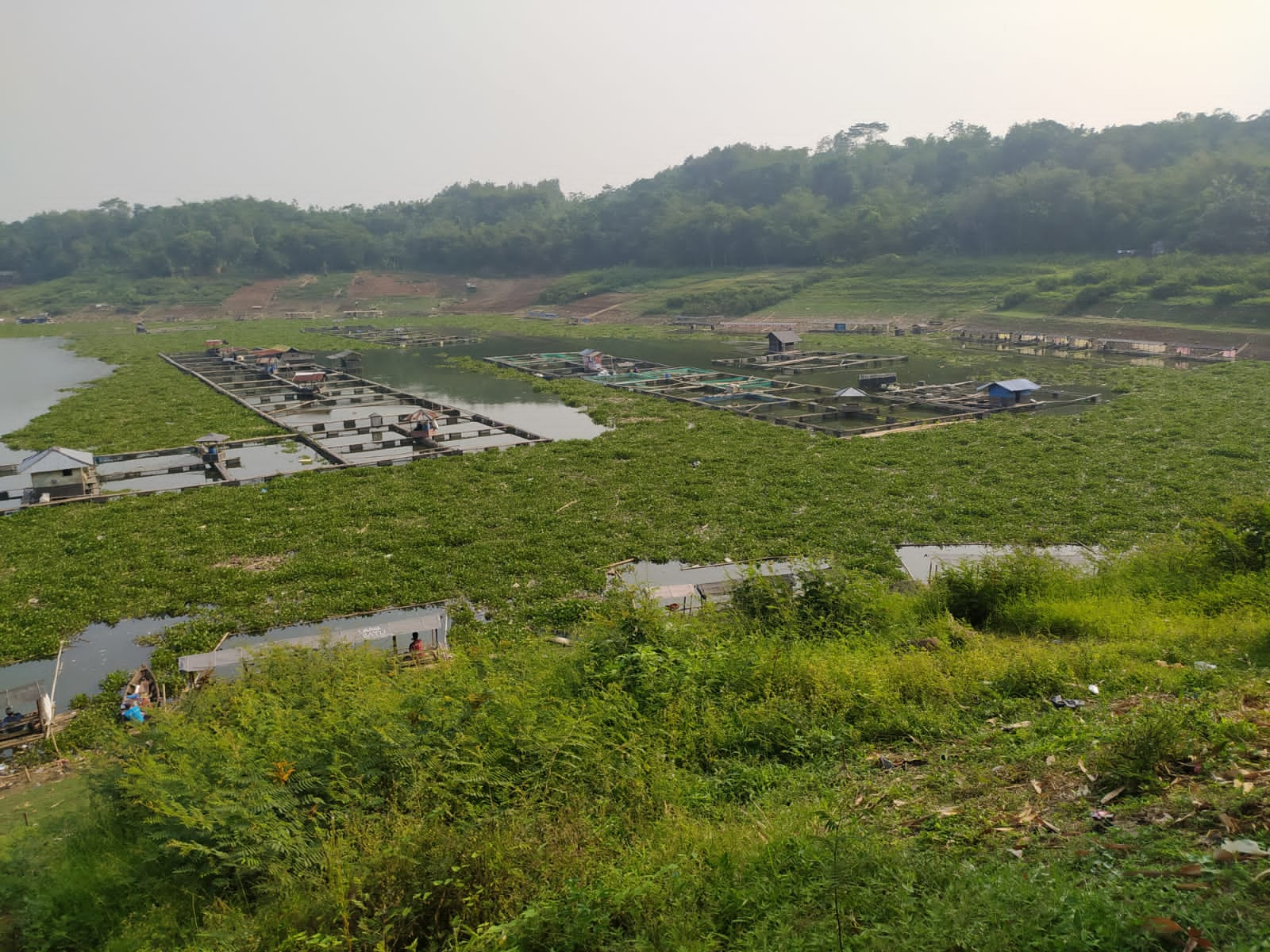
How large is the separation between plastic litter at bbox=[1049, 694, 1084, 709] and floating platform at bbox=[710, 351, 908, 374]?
3705 cm

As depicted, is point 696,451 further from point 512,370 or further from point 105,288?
point 105,288

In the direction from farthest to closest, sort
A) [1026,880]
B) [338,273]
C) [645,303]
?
[338,273]
[645,303]
[1026,880]

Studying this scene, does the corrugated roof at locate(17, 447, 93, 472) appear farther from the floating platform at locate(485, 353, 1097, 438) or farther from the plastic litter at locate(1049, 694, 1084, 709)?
the plastic litter at locate(1049, 694, 1084, 709)

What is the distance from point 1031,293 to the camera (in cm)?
6519

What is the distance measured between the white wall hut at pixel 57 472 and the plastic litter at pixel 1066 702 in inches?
940

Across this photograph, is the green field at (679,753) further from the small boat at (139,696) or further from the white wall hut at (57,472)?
the white wall hut at (57,472)

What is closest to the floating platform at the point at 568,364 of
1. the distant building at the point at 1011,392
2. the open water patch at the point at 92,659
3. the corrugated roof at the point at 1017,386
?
the distant building at the point at 1011,392

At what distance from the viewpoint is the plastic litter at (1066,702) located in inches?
323

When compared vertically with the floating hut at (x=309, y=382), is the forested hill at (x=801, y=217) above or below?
above

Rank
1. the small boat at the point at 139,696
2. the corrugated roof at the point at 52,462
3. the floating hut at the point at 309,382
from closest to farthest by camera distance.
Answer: the small boat at the point at 139,696 < the corrugated roof at the point at 52,462 < the floating hut at the point at 309,382

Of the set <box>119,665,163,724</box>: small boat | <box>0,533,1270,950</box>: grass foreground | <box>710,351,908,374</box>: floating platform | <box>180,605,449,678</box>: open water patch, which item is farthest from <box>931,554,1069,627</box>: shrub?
<box>710,351,908,374</box>: floating platform

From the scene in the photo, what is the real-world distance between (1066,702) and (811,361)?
134 ft

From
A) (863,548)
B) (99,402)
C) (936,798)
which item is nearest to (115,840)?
(936,798)

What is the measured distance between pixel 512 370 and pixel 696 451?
81.6 feet
